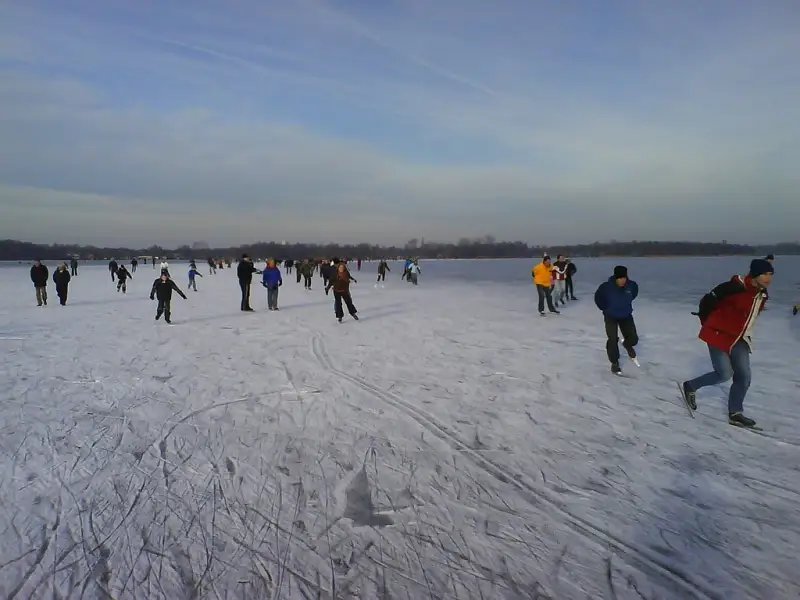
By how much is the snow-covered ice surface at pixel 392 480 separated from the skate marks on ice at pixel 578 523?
0.05 ft

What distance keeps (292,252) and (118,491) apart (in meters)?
159

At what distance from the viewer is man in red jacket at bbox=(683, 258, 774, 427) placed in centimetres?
462

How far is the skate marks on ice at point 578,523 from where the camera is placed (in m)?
2.74

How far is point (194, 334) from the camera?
10758mm

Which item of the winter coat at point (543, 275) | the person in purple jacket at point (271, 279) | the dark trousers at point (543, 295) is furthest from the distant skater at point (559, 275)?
the person in purple jacket at point (271, 279)

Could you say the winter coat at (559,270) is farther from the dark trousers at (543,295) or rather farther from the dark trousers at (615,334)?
the dark trousers at (615,334)

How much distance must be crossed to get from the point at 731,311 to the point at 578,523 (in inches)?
113

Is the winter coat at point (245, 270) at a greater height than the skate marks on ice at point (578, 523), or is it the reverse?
the winter coat at point (245, 270)

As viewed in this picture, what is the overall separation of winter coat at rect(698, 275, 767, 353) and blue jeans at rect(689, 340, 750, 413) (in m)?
0.07

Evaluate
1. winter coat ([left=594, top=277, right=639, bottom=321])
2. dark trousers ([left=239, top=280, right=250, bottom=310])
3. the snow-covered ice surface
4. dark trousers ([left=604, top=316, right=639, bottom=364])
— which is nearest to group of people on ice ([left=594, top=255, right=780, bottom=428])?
the snow-covered ice surface

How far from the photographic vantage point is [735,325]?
15.6 feet

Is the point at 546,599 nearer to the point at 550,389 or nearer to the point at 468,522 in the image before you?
the point at 468,522

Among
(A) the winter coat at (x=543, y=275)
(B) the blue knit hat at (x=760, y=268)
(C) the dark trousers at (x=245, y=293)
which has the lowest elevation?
(C) the dark trousers at (x=245, y=293)

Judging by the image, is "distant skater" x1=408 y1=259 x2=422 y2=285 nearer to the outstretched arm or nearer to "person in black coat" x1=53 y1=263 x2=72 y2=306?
"person in black coat" x1=53 y1=263 x2=72 y2=306
